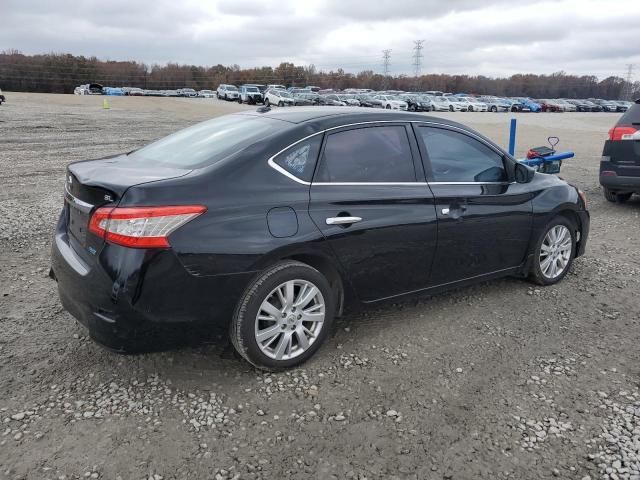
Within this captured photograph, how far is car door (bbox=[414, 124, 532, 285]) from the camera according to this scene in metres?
3.99

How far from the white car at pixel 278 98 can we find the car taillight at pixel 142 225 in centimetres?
4184

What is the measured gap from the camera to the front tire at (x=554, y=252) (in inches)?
188

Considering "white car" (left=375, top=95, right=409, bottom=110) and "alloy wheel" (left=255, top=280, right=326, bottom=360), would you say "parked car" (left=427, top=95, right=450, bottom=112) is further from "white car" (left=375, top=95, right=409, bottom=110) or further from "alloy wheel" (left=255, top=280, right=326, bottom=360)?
"alloy wheel" (left=255, top=280, right=326, bottom=360)

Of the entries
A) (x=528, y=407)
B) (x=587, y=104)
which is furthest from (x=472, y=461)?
(x=587, y=104)

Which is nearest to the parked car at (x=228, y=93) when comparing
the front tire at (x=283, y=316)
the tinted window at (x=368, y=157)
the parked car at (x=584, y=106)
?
the parked car at (x=584, y=106)

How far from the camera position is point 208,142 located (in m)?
3.71

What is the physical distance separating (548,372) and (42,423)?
302 cm

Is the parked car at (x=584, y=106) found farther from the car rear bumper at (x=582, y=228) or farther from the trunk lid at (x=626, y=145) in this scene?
the car rear bumper at (x=582, y=228)

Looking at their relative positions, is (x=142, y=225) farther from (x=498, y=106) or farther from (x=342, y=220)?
(x=498, y=106)

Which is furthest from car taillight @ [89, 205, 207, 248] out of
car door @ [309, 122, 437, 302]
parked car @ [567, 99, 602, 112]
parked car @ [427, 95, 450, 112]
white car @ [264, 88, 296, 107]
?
parked car @ [567, 99, 602, 112]

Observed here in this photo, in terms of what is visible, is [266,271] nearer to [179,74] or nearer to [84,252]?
[84,252]

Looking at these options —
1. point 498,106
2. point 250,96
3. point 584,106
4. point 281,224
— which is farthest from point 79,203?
point 584,106

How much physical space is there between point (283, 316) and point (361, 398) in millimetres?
675

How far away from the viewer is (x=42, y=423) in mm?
2805
